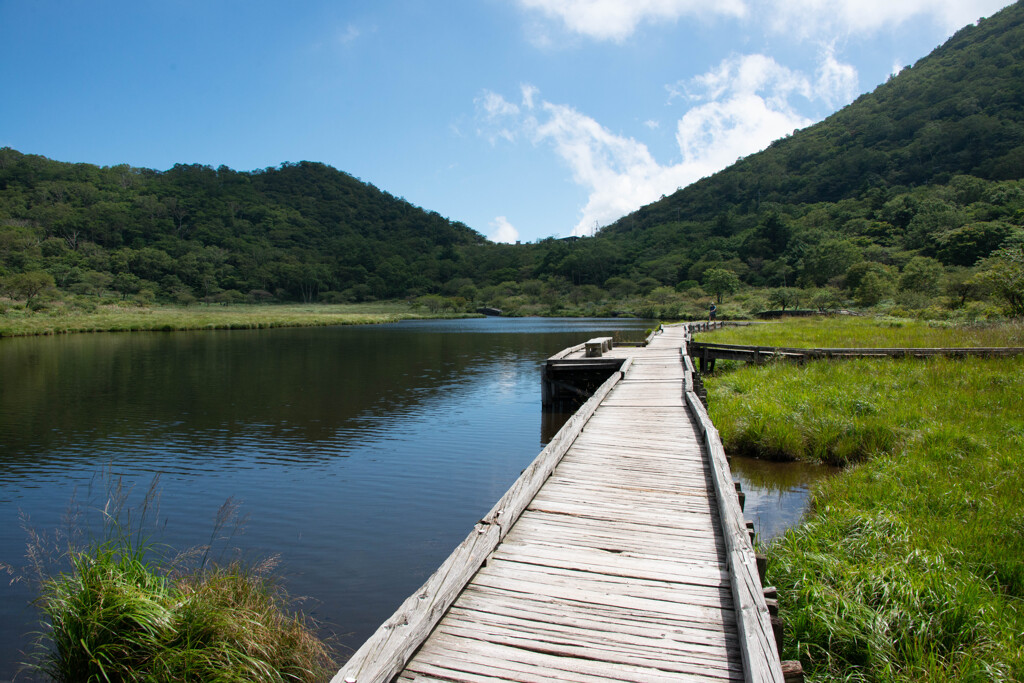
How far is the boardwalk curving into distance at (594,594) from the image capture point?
10.2ft

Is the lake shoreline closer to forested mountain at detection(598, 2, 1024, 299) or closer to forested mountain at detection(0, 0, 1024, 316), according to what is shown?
forested mountain at detection(0, 0, 1024, 316)

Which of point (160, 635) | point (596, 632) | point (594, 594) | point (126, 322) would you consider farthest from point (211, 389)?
point (126, 322)

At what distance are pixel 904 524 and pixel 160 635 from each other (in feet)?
22.6

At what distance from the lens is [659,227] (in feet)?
494

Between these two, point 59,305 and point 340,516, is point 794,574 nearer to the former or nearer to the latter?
point 340,516

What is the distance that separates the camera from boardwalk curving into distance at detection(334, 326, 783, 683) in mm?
3113

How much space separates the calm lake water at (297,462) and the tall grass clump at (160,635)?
3.21 ft

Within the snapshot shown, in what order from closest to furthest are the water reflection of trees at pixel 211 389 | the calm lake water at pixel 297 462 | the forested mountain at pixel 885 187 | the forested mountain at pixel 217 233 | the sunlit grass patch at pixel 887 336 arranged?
the calm lake water at pixel 297 462 → the water reflection of trees at pixel 211 389 → the sunlit grass patch at pixel 887 336 → the forested mountain at pixel 885 187 → the forested mountain at pixel 217 233

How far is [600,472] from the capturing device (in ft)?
23.3

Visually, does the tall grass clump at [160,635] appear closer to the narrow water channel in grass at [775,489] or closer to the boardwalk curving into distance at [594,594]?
the boardwalk curving into distance at [594,594]

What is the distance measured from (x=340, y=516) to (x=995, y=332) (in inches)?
774

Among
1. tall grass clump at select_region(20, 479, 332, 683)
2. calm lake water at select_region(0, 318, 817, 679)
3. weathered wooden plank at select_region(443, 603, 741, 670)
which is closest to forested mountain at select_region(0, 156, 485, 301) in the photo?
calm lake water at select_region(0, 318, 817, 679)

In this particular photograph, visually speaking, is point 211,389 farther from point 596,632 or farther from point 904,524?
point 904,524

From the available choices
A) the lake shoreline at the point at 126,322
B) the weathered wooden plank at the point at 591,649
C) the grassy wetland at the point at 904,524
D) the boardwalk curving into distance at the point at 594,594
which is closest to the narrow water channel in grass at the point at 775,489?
the grassy wetland at the point at 904,524
